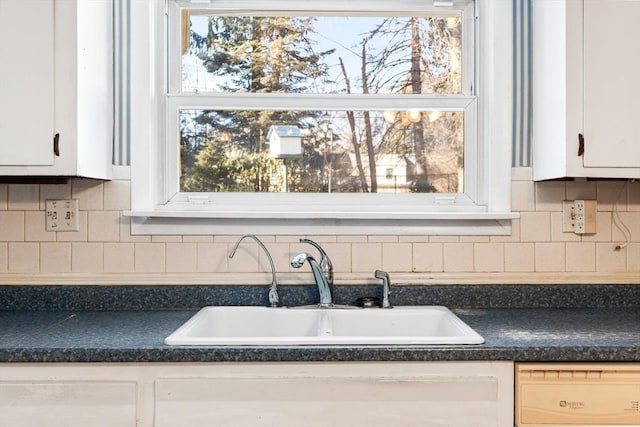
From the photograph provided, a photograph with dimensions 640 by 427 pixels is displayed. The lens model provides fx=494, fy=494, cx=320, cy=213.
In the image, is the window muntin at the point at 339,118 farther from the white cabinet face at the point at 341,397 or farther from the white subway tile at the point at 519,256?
the white cabinet face at the point at 341,397

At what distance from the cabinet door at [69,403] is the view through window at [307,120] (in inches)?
33.5

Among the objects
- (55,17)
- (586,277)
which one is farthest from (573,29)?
(55,17)

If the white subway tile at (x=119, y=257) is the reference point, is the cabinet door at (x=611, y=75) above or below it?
above

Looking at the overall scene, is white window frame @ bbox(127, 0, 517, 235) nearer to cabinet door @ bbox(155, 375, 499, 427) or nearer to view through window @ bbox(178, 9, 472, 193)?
view through window @ bbox(178, 9, 472, 193)

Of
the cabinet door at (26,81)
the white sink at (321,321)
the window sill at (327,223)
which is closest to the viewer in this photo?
the cabinet door at (26,81)

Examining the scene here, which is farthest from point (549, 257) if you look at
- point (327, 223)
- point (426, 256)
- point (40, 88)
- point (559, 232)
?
point (40, 88)

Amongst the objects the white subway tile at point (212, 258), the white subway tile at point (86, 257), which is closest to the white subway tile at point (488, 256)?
the white subway tile at point (212, 258)

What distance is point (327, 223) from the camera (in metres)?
1.80

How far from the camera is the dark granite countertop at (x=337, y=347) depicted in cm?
122

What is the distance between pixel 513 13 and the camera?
1797mm

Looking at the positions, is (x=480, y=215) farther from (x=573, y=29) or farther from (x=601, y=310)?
(x=573, y=29)

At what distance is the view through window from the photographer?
74.4 inches

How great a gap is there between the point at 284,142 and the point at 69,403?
111cm

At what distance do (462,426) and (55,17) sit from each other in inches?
63.7
